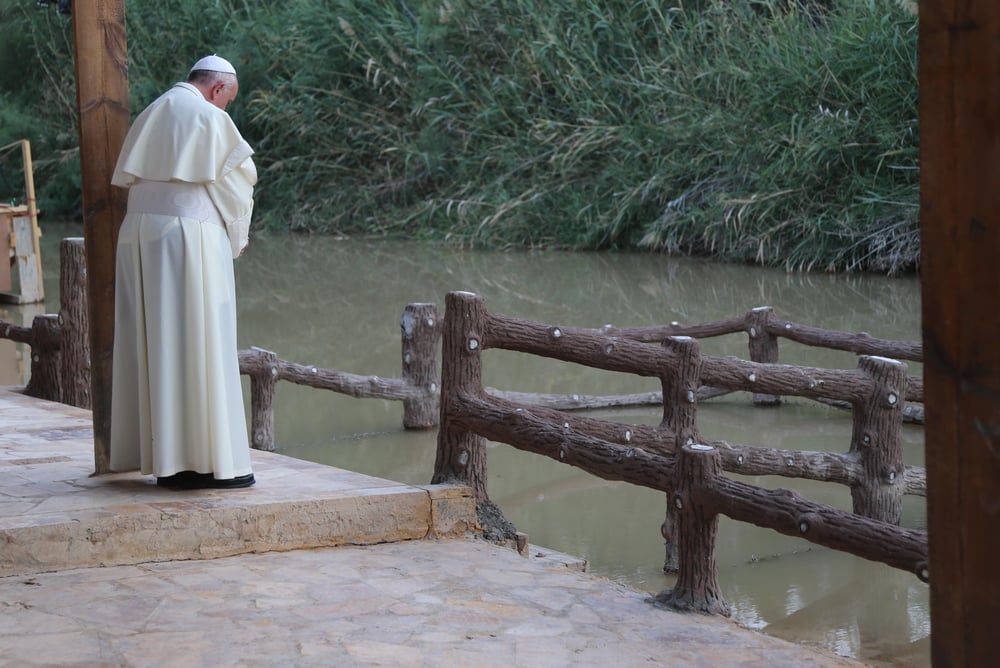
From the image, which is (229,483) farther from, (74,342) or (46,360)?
(46,360)

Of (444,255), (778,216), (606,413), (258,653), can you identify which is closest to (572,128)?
(444,255)

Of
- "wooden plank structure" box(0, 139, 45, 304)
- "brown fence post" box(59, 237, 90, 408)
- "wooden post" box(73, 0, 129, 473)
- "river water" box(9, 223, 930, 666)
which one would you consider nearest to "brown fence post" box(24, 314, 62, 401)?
"brown fence post" box(59, 237, 90, 408)

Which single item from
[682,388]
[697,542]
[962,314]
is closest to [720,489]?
[697,542]

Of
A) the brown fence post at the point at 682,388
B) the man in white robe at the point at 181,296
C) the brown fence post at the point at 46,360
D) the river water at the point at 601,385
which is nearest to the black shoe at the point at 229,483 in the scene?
the man in white robe at the point at 181,296

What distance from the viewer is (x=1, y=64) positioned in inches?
978

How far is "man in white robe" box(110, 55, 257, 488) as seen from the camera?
13.9 feet

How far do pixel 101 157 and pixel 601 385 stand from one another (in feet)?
15.7

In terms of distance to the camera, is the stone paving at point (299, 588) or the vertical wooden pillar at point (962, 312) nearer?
the vertical wooden pillar at point (962, 312)

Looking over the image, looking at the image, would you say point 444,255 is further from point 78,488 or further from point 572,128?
point 78,488

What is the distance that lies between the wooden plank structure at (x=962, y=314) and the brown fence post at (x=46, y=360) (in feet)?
19.2

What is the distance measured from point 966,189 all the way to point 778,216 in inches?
529

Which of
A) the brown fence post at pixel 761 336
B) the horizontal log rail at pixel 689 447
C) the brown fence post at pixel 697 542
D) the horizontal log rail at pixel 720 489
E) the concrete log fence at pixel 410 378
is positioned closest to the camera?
the horizontal log rail at pixel 720 489

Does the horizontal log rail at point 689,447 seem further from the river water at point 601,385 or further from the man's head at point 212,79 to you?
the man's head at point 212,79

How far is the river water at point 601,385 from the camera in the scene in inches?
193
